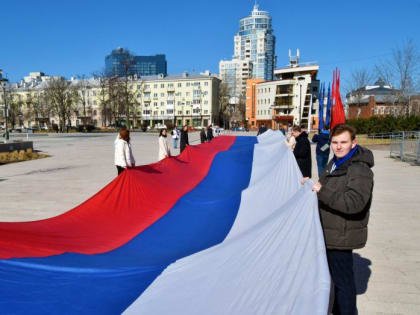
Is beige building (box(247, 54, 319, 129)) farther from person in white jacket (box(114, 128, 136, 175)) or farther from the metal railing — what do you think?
person in white jacket (box(114, 128, 136, 175))

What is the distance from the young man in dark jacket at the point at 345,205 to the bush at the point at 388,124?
2827 cm

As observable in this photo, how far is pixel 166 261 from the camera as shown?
3.68 meters

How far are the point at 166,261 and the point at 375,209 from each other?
6.21 m

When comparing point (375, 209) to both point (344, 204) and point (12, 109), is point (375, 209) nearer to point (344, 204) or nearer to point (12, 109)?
point (344, 204)

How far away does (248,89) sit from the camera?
Answer: 99.1 metres

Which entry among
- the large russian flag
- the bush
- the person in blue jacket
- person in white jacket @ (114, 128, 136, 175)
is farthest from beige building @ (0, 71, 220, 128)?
the large russian flag

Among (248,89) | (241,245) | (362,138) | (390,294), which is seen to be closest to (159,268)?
(241,245)

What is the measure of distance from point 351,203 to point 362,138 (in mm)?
30513

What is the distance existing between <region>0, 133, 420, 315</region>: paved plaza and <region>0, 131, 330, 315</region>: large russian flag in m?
1.70

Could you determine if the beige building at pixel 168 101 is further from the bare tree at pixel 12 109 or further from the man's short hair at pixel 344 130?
the man's short hair at pixel 344 130

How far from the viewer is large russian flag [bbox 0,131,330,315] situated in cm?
240

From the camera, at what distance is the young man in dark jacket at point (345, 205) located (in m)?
2.48

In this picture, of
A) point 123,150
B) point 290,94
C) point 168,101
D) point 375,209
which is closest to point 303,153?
point 375,209

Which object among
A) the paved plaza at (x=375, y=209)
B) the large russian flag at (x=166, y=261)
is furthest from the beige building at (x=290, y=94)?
the large russian flag at (x=166, y=261)
